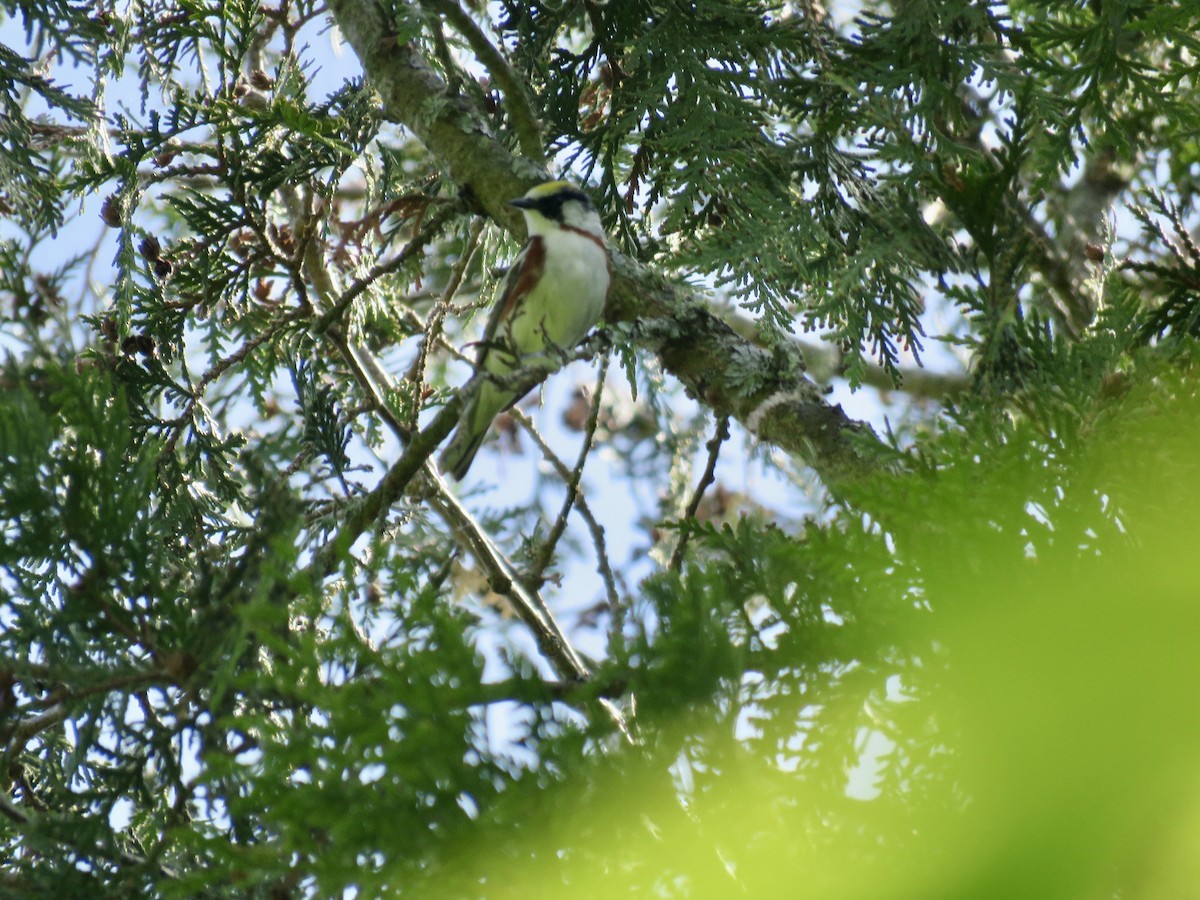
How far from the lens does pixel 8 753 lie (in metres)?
2.21

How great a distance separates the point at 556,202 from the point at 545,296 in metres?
0.48

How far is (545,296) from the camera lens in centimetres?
445

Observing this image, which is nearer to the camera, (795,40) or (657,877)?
(657,877)

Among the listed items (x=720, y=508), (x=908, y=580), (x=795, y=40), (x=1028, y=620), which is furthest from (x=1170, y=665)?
(x=720, y=508)

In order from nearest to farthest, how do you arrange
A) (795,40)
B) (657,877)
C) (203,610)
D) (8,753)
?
(657,877) → (203,610) → (8,753) → (795,40)

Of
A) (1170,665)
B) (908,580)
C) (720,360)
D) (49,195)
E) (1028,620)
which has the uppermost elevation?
(49,195)

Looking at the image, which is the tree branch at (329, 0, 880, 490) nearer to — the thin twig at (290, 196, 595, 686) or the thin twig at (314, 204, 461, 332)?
the thin twig at (314, 204, 461, 332)

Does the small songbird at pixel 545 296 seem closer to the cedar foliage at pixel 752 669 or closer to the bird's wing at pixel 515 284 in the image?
the bird's wing at pixel 515 284

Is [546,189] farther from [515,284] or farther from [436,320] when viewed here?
[515,284]

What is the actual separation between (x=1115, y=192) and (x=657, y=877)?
5754 mm

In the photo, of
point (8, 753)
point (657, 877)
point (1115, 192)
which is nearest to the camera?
point (657, 877)

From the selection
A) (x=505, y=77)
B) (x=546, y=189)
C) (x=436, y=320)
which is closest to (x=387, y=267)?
(x=436, y=320)

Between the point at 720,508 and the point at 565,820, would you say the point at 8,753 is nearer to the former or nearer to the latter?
the point at 565,820

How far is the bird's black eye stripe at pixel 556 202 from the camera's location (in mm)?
3898
